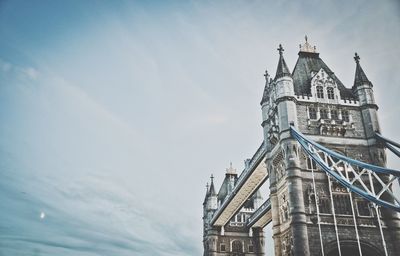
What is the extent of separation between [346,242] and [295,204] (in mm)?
4238

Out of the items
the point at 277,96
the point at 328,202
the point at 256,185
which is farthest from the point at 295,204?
the point at 256,185

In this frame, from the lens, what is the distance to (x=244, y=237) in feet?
184

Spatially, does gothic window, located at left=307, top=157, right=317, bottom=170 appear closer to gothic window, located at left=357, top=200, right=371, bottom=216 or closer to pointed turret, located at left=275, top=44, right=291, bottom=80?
gothic window, located at left=357, top=200, right=371, bottom=216

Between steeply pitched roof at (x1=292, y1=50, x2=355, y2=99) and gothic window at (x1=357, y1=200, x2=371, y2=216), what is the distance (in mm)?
9425

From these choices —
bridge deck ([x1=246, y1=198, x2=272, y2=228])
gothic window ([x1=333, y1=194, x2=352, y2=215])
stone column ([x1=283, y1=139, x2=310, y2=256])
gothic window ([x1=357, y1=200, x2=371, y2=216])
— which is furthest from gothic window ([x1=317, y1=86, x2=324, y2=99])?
bridge deck ([x1=246, y1=198, x2=272, y2=228])

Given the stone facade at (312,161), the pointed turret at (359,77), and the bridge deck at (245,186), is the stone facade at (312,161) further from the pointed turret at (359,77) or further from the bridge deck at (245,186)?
the bridge deck at (245,186)

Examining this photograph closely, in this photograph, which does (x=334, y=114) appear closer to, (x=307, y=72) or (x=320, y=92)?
(x=320, y=92)

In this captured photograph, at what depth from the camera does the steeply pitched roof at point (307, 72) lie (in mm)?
30969

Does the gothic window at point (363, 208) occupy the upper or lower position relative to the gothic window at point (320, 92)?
lower

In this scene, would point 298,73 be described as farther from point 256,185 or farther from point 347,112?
point 256,185

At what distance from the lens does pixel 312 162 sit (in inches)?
1053

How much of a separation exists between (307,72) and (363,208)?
43.9 feet

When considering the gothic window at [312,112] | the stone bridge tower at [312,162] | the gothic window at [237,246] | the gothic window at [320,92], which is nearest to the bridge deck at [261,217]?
the gothic window at [237,246]

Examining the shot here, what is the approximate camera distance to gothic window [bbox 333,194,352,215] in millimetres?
25570
